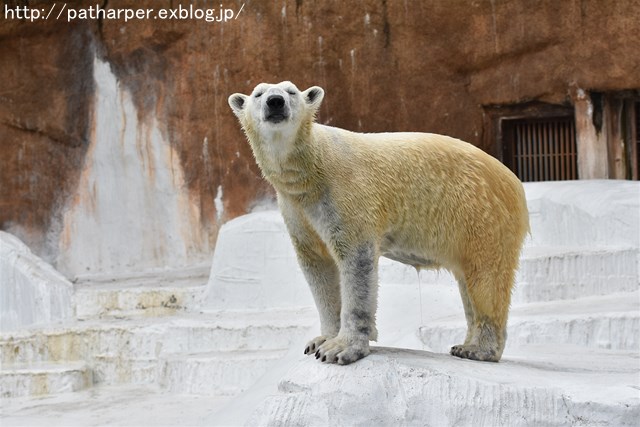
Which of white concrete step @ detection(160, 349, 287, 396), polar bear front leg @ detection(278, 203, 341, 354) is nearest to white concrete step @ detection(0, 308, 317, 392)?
white concrete step @ detection(160, 349, 287, 396)

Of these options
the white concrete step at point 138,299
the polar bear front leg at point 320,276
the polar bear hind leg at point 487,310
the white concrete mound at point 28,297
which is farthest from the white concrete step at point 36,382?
the polar bear hind leg at point 487,310

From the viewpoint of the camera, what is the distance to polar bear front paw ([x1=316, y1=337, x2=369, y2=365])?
4020 mm

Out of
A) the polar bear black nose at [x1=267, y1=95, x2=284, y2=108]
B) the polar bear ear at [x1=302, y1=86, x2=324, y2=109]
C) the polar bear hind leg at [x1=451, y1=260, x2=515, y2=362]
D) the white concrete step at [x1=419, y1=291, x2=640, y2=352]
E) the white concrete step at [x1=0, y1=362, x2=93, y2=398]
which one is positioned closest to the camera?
the polar bear black nose at [x1=267, y1=95, x2=284, y2=108]

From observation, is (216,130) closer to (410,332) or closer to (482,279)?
(410,332)

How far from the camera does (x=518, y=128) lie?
38.9 feet

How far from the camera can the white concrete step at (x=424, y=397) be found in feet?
13.1

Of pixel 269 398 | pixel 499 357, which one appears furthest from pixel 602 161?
pixel 269 398

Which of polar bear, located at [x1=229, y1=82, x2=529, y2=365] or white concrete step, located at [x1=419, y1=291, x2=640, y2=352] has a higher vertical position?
polar bear, located at [x1=229, y1=82, x2=529, y2=365]

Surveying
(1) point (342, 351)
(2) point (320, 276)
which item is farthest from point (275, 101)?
(1) point (342, 351)

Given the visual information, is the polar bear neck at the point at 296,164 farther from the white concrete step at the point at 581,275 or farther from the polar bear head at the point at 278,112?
the white concrete step at the point at 581,275

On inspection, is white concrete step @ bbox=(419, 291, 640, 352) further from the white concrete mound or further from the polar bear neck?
the white concrete mound

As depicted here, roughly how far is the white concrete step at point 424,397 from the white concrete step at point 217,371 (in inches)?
181

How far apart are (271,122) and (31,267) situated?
8119 mm

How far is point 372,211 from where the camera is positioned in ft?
13.5
